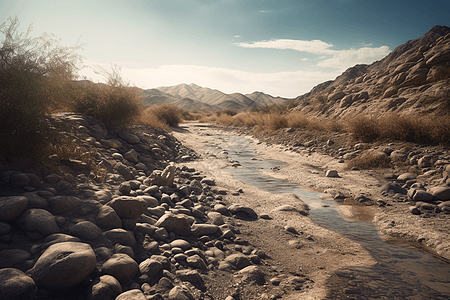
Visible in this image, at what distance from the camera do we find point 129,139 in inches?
273

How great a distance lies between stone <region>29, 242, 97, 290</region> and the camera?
5.54 feet

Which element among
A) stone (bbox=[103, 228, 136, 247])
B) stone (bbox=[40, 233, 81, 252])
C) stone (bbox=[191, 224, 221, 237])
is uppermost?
stone (bbox=[40, 233, 81, 252])

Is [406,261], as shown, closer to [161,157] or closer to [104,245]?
[104,245]

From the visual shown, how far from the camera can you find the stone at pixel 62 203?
99.7 inches

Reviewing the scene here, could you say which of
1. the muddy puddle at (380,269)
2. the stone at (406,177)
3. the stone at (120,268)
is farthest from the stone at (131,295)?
the stone at (406,177)

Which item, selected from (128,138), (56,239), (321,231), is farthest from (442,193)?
(128,138)

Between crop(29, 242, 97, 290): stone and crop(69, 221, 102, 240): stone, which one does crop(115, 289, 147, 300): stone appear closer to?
crop(29, 242, 97, 290): stone

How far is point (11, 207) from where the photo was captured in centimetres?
216

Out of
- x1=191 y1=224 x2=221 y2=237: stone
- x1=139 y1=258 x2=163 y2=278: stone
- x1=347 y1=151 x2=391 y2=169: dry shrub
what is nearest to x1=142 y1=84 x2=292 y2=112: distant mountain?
x1=347 y1=151 x2=391 y2=169: dry shrub

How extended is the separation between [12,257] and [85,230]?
0.58 meters

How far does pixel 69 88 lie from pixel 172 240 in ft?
19.1

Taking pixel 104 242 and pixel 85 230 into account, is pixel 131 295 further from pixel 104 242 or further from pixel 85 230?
pixel 85 230

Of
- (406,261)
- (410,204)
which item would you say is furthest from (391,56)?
(406,261)

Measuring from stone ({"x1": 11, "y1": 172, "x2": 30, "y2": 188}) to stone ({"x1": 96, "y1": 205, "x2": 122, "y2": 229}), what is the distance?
3.06 ft
